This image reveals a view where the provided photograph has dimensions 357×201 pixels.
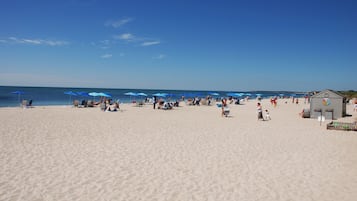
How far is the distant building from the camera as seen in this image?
17.3 meters

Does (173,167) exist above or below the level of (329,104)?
below

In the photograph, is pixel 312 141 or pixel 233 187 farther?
pixel 312 141

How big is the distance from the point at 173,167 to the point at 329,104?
1494cm

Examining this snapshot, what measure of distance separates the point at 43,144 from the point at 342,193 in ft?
26.2

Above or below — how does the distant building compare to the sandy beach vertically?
above

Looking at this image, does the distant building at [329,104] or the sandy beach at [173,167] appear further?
the distant building at [329,104]

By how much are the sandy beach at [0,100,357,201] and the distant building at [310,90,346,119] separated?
23.9ft

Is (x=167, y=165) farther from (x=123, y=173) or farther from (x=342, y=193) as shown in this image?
(x=342, y=193)

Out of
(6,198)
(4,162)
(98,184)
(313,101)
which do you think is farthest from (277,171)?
(313,101)

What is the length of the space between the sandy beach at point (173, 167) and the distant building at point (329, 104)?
7288 mm

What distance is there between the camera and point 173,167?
636cm

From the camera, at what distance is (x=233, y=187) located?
5.17m

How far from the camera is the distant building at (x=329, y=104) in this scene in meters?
17.3

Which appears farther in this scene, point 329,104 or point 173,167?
point 329,104
